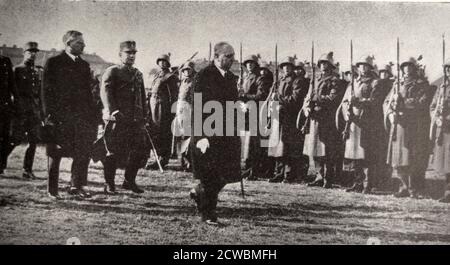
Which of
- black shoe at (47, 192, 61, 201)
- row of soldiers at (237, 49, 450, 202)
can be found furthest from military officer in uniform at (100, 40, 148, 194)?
row of soldiers at (237, 49, 450, 202)

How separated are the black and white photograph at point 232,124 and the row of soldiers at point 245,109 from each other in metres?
0.02

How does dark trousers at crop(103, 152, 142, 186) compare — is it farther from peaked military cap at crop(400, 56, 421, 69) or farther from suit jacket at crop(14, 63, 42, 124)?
peaked military cap at crop(400, 56, 421, 69)

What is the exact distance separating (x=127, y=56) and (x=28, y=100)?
1.65m

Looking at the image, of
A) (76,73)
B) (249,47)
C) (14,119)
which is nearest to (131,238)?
(76,73)

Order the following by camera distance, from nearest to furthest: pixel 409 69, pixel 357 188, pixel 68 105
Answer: pixel 68 105 < pixel 409 69 < pixel 357 188

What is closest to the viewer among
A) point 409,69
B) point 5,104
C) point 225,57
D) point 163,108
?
point 225,57

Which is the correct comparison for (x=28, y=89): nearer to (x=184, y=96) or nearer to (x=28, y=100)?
(x=28, y=100)

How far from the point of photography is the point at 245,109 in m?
7.41

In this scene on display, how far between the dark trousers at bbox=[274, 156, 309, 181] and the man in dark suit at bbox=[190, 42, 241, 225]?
2.52m

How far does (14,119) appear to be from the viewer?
6.51 meters

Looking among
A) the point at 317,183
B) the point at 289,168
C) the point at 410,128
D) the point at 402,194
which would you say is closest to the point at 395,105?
the point at 410,128

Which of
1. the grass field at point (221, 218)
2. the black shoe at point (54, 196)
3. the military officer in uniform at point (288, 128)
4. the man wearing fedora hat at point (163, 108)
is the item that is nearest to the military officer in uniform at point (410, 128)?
the grass field at point (221, 218)

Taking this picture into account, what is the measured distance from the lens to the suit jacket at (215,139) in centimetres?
506

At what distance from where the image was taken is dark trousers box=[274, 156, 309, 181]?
762 cm
